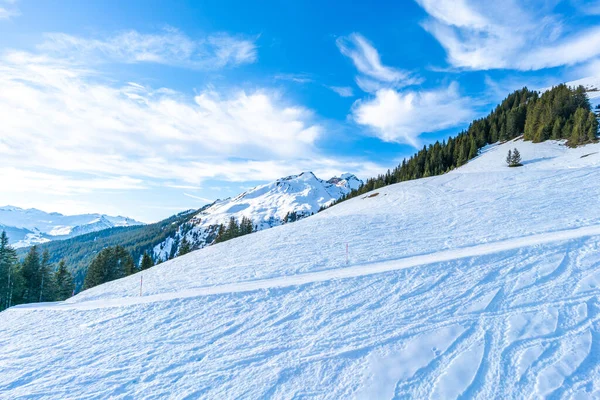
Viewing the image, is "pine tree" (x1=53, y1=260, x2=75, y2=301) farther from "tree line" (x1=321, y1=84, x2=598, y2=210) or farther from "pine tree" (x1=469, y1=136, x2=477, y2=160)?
"pine tree" (x1=469, y1=136, x2=477, y2=160)

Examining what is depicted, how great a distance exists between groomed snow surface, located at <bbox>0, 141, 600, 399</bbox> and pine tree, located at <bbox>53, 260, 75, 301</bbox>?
28.3 m

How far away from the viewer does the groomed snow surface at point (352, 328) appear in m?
Answer: 5.60

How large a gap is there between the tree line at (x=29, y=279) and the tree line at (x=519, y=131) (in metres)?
62.0

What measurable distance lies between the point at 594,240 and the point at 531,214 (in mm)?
6774

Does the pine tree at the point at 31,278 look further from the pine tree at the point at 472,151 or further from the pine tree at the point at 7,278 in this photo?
the pine tree at the point at 472,151

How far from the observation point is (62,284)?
119 feet

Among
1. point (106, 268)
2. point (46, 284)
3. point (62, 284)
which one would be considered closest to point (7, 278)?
point (46, 284)

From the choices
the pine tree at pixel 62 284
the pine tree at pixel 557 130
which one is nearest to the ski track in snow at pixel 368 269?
the pine tree at pixel 62 284

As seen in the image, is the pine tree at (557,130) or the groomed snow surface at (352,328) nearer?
the groomed snow surface at (352,328)

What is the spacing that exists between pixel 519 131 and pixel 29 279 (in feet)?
297

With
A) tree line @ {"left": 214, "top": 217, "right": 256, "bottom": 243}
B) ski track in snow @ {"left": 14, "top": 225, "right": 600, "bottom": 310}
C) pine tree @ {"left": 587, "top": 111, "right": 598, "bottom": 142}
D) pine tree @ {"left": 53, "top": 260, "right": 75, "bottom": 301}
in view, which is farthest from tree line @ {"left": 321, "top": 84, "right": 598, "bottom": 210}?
pine tree @ {"left": 53, "top": 260, "right": 75, "bottom": 301}

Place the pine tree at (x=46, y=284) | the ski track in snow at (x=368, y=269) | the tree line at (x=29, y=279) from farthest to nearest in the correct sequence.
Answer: the pine tree at (x=46, y=284), the tree line at (x=29, y=279), the ski track in snow at (x=368, y=269)

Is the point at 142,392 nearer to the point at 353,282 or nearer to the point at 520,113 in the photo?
the point at 353,282

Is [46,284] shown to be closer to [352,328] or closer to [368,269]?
[368,269]
